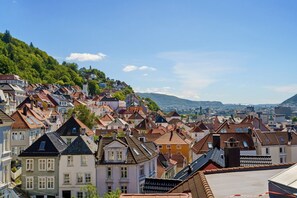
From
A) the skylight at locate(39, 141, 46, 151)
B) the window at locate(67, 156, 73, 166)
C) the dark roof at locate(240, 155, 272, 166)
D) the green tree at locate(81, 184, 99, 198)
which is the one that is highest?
the skylight at locate(39, 141, 46, 151)

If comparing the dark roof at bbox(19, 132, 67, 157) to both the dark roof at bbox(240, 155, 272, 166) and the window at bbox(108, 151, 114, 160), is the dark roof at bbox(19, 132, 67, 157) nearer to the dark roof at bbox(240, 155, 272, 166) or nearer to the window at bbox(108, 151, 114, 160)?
the window at bbox(108, 151, 114, 160)

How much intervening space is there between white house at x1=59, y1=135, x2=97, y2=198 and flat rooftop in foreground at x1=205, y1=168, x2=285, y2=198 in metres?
28.0

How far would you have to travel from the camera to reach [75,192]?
4100 centimetres

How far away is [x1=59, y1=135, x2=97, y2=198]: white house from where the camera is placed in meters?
41.0

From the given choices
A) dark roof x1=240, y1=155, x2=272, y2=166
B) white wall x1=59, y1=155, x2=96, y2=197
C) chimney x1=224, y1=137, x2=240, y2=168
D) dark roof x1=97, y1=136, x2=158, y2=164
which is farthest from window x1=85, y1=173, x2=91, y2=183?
chimney x1=224, y1=137, x2=240, y2=168

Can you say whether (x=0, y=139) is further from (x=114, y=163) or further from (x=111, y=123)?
(x=111, y=123)

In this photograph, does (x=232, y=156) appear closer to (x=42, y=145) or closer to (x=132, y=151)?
(x=132, y=151)

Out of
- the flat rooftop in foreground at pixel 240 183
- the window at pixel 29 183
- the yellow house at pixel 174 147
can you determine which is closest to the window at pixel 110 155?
the window at pixel 29 183

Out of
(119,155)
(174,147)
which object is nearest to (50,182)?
(119,155)

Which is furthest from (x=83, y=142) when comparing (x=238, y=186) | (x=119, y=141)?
(x=238, y=186)

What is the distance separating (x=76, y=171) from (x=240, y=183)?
30.9 metres

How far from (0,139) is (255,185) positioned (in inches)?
833

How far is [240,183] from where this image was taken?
12.4 metres

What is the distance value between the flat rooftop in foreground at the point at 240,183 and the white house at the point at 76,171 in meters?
28.0
